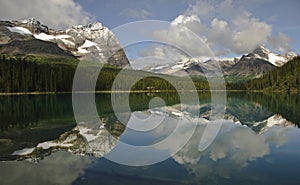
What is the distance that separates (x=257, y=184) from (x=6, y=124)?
72.4ft

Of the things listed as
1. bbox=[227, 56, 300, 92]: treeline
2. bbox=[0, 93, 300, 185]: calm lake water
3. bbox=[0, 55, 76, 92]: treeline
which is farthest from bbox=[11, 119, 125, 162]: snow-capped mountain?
bbox=[227, 56, 300, 92]: treeline

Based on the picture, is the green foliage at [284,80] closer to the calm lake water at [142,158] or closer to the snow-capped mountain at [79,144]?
the calm lake water at [142,158]

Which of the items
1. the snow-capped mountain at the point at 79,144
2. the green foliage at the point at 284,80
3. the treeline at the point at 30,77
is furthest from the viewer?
the green foliage at the point at 284,80

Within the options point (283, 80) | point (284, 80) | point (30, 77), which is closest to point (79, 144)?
point (30, 77)

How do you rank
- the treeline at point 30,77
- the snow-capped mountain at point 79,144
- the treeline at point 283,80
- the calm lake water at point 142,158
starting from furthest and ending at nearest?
the treeline at point 283,80 < the treeline at point 30,77 < the snow-capped mountain at point 79,144 < the calm lake water at point 142,158

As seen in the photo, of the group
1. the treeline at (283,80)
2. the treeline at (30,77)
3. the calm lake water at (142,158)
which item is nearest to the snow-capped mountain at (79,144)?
the calm lake water at (142,158)

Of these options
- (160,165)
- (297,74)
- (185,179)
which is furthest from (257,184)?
(297,74)

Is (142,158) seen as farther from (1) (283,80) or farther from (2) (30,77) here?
(1) (283,80)

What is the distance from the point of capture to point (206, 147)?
1594 cm

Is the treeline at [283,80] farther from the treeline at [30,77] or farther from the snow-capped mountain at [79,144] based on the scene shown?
the snow-capped mountain at [79,144]

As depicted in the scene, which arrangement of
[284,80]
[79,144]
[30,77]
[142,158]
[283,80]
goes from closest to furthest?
[142,158] < [79,144] < [30,77] < [284,80] < [283,80]

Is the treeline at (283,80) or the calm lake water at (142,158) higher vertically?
the treeline at (283,80)

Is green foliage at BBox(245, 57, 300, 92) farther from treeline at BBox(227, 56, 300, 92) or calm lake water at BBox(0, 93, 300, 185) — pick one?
calm lake water at BBox(0, 93, 300, 185)

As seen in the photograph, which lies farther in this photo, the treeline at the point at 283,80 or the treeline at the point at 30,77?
the treeline at the point at 283,80
